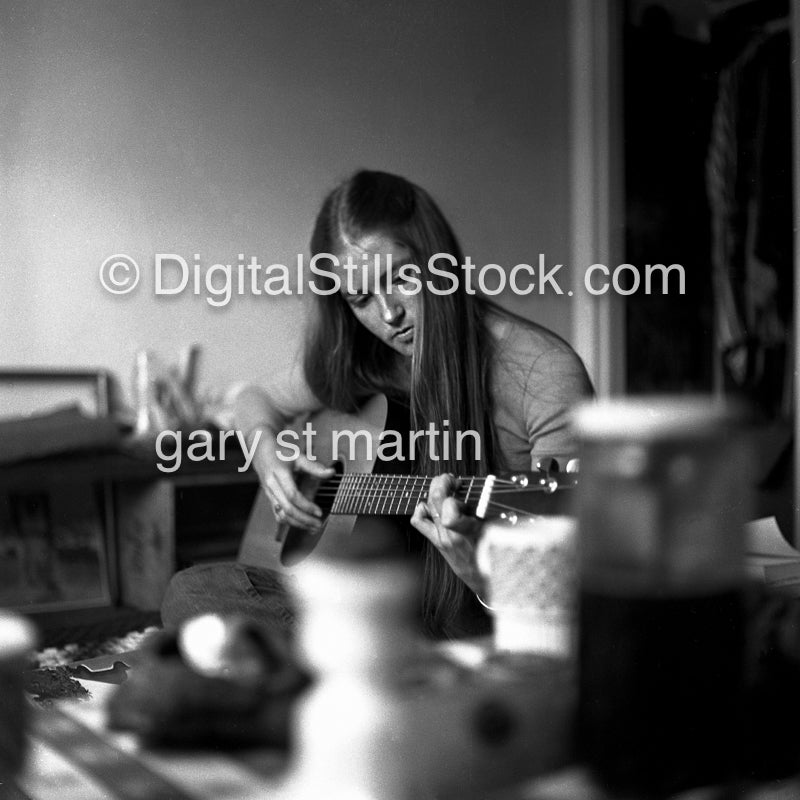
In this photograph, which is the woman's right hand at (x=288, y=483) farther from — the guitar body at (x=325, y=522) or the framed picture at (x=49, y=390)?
the framed picture at (x=49, y=390)

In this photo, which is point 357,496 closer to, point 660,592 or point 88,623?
point 88,623

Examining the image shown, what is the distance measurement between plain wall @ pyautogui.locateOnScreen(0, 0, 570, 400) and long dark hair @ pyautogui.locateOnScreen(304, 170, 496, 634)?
3 cm

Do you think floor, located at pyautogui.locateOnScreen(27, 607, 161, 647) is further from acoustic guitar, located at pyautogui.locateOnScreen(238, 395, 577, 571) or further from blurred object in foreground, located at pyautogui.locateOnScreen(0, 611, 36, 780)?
blurred object in foreground, located at pyautogui.locateOnScreen(0, 611, 36, 780)

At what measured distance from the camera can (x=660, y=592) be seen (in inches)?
12.3

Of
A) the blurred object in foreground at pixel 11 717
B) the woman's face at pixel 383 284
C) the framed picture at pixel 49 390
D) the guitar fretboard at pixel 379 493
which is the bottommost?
A: the blurred object in foreground at pixel 11 717

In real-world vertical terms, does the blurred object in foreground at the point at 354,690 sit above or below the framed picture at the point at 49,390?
below

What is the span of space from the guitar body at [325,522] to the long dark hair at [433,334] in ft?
0.17

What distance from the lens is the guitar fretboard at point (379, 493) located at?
755 millimetres

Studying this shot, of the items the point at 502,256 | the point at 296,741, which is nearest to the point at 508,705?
the point at 296,741

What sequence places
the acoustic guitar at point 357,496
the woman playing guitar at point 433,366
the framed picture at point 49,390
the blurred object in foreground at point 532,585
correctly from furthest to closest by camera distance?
the framed picture at point 49,390 < the woman playing guitar at point 433,366 < the acoustic guitar at point 357,496 < the blurred object in foreground at point 532,585

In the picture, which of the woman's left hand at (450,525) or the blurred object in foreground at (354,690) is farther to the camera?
the woman's left hand at (450,525)

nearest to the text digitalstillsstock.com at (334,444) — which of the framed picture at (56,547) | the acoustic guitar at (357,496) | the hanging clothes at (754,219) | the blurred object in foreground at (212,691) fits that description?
the acoustic guitar at (357,496)

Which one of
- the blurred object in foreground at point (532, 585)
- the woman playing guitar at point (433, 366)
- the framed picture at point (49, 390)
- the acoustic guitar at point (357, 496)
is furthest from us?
the framed picture at point (49, 390)

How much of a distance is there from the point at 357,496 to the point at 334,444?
0.11m
